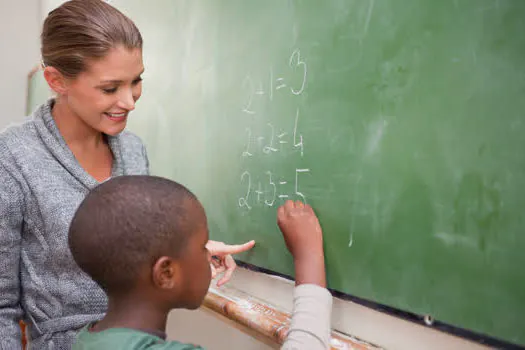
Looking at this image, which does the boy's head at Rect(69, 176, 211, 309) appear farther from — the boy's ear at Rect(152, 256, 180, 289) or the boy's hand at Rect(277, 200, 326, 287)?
the boy's hand at Rect(277, 200, 326, 287)

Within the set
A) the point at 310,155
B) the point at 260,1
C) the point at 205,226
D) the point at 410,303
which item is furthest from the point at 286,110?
the point at 410,303

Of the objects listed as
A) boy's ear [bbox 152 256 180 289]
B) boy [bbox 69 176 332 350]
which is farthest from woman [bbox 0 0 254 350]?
boy's ear [bbox 152 256 180 289]

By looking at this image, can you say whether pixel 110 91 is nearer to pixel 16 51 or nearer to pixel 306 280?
pixel 306 280

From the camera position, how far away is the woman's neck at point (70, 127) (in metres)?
1.18

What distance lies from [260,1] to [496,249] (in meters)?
0.92

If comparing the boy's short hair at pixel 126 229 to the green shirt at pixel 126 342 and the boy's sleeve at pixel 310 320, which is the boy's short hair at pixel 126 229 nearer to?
the green shirt at pixel 126 342

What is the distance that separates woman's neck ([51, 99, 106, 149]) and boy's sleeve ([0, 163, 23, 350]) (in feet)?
0.67

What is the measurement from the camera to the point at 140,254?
74 cm

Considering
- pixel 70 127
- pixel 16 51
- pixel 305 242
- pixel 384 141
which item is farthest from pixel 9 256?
pixel 16 51

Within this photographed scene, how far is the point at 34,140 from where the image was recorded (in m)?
1.12

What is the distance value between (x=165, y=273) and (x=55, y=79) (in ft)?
2.11

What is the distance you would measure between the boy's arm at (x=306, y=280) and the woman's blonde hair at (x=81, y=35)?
607mm

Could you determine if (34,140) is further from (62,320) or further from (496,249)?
(496,249)

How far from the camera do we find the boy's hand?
1.04m
